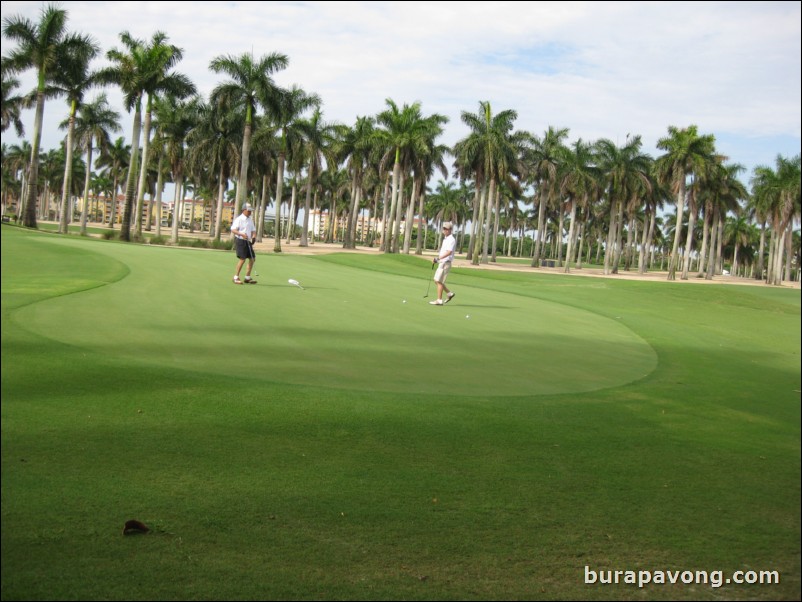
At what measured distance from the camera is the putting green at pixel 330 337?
7875 mm

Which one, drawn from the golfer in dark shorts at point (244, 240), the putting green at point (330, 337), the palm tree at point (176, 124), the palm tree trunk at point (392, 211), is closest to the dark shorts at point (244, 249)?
the golfer in dark shorts at point (244, 240)

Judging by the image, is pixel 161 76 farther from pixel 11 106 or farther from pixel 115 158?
pixel 115 158

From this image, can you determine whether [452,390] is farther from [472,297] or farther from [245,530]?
[472,297]

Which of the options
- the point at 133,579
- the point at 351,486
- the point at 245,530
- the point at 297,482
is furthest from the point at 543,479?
the point at 133,579

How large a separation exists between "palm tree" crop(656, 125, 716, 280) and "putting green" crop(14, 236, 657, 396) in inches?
2306

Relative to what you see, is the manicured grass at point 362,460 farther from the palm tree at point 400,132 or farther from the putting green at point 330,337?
the palm tree at point 400,132

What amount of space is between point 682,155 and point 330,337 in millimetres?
66473

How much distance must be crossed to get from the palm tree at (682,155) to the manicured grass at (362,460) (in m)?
62.7

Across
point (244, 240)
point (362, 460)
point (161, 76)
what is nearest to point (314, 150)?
point (161, 76)

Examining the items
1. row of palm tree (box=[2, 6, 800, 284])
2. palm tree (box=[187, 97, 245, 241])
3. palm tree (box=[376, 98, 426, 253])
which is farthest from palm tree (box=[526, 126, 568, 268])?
palm tree (box=[187, 97, 245, 241])

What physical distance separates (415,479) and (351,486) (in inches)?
19.3

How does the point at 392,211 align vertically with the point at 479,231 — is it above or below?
above

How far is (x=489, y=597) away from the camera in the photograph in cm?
347

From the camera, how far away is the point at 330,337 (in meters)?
9.91
